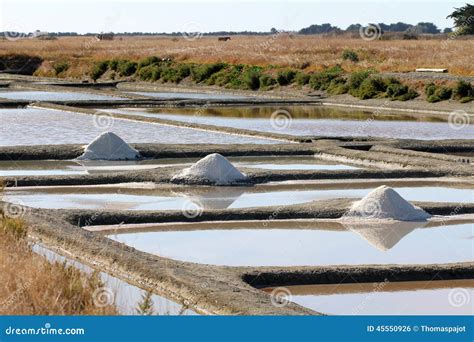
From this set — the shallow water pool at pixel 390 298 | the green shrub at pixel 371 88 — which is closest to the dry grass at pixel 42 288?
the shallow water pool at pixel 390 298

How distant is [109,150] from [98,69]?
28.9 metres

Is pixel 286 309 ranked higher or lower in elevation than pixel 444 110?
lower

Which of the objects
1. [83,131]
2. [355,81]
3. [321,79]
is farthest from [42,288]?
[321,79]

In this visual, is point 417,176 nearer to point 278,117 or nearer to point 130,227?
point 130,227

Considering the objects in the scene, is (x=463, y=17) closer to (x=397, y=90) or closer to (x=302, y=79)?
(x=302, y=79)

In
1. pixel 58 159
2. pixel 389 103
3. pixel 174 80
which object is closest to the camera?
pixel 58 159

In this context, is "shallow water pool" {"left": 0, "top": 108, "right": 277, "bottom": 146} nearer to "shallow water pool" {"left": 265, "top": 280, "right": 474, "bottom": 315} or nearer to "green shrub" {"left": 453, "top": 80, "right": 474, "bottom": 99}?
"green shrub" {"left": 453, "top": 80, "right": 474, "bottom": 99}

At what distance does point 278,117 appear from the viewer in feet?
79.0

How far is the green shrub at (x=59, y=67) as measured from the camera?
4666 cm

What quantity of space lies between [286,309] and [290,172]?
7.15m

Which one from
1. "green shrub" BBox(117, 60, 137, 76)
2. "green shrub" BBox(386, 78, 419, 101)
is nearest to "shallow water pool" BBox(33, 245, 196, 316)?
"green shrub" BBox(386, 78, 419, 101)

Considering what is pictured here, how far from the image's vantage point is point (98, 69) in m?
43.8

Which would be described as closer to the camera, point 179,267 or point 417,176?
point 179,267

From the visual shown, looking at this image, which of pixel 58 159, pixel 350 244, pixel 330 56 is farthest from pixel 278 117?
pixel 330 56
